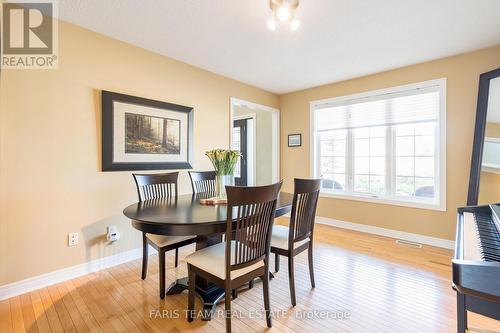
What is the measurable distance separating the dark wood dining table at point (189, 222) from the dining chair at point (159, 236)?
167mm

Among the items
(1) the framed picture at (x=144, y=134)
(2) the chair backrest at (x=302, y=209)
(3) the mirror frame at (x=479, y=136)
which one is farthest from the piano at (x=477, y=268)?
(1) the framed picture at (x=144, y=134)

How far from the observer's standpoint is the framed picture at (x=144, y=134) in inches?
101

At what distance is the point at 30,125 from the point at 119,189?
96cm

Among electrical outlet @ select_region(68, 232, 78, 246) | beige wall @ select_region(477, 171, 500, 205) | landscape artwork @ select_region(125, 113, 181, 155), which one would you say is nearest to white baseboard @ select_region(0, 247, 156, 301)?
electrical outlet @ select_region(68, 232, 78, 246)

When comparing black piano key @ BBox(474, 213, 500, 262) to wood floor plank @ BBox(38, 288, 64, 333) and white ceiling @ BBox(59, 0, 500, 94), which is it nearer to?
white ceiling @ BBox(59, 0, 500, 94)

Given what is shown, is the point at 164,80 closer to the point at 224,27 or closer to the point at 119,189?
the point at 224,27

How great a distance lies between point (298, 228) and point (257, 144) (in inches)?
145

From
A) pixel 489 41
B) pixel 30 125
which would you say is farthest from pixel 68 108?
pixel 489 41

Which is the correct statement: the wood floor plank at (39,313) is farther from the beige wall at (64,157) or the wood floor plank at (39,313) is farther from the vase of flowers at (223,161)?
the vase of flowers at (223,161)

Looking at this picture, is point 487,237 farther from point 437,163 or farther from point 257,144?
point 257,144

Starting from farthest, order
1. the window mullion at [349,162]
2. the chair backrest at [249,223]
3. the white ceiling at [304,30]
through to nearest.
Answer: the window mullion at [349,162] → the white ceiling at [304,30] → the chair backrest at [249,223]

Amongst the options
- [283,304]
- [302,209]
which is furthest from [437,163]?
[283,304]

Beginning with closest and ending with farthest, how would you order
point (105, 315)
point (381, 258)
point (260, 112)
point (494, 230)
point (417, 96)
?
point (494, 230) → point (105, 315) → point (381, 258) → point (417, 96) → point (260, 112)

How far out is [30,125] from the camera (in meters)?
2.09
